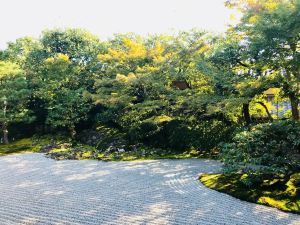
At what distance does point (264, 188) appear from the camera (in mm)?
9383

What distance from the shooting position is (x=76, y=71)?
969 inches

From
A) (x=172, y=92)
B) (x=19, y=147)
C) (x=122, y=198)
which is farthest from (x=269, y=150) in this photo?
(x=19, y=147)

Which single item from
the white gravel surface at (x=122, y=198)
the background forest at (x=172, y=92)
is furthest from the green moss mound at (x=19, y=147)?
the white gravel surface at (x=122, y=198)

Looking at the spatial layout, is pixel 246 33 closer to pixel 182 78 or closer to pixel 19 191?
pixel 182 78

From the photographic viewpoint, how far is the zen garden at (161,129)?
28.3ft

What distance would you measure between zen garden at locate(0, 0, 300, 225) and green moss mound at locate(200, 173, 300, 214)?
0.05 m

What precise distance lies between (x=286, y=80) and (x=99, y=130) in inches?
557

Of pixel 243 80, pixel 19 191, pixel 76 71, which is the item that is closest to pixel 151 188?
pixel 19 191

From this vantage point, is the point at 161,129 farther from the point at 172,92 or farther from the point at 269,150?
the point at 269,150

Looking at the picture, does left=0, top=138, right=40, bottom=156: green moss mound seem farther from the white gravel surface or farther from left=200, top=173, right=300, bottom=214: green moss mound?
left=200, top=173, right=300, bottom=214: green moss mound

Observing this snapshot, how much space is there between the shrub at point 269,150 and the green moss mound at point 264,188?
1.49 ft

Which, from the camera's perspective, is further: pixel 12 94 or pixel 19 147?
pixel 12 94

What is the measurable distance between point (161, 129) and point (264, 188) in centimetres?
919

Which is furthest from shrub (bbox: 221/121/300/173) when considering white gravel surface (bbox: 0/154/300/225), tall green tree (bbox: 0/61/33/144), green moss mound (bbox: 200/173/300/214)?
tall green tree (bbox: 0/61/33/144)
